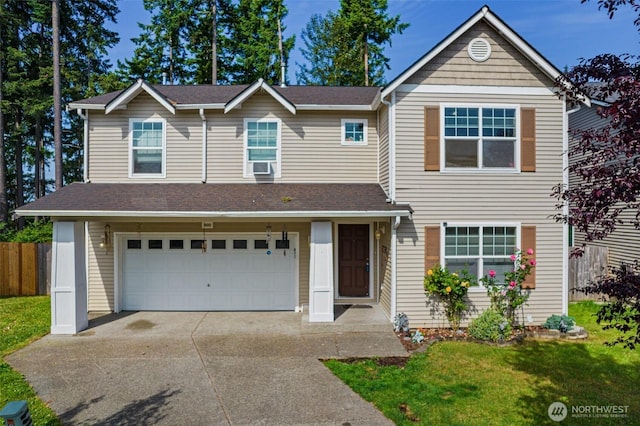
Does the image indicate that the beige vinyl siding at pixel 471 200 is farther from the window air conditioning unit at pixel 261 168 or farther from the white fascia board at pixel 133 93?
the white fascia board at pixel 133 93

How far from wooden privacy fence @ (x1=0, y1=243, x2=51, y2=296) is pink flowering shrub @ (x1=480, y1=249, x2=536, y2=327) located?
42.5ft

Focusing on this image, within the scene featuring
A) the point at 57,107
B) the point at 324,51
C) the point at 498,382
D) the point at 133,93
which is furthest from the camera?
the point at 324,51

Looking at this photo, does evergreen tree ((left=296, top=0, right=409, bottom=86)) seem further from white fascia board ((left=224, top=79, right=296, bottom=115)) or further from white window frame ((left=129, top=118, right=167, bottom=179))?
white window frame ((left=129, top=118, right=167, bottom=179))

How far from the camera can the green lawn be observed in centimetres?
509

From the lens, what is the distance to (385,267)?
9.73 m

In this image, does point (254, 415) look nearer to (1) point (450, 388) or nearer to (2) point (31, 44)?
(1) point (450, 388)

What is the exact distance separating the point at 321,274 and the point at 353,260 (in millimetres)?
2103

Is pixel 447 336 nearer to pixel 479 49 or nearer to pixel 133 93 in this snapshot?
pixel 479 49

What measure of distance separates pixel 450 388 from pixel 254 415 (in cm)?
296

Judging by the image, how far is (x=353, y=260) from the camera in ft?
35.0

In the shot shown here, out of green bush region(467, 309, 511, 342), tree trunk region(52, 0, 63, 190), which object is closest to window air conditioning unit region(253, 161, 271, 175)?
green bush region(467, 309, 511, 342)

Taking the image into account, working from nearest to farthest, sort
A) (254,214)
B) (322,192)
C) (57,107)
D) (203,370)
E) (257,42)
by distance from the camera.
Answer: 1. (203,370)
2. (254,214)
3. (322,192)
4. (57,107)
5. (257,42)

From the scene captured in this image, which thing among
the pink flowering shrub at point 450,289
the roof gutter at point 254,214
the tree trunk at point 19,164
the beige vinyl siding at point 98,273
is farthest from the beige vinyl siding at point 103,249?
the tree trunk at point 19,164

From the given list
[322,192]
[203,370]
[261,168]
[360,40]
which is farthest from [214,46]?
[203,370]
